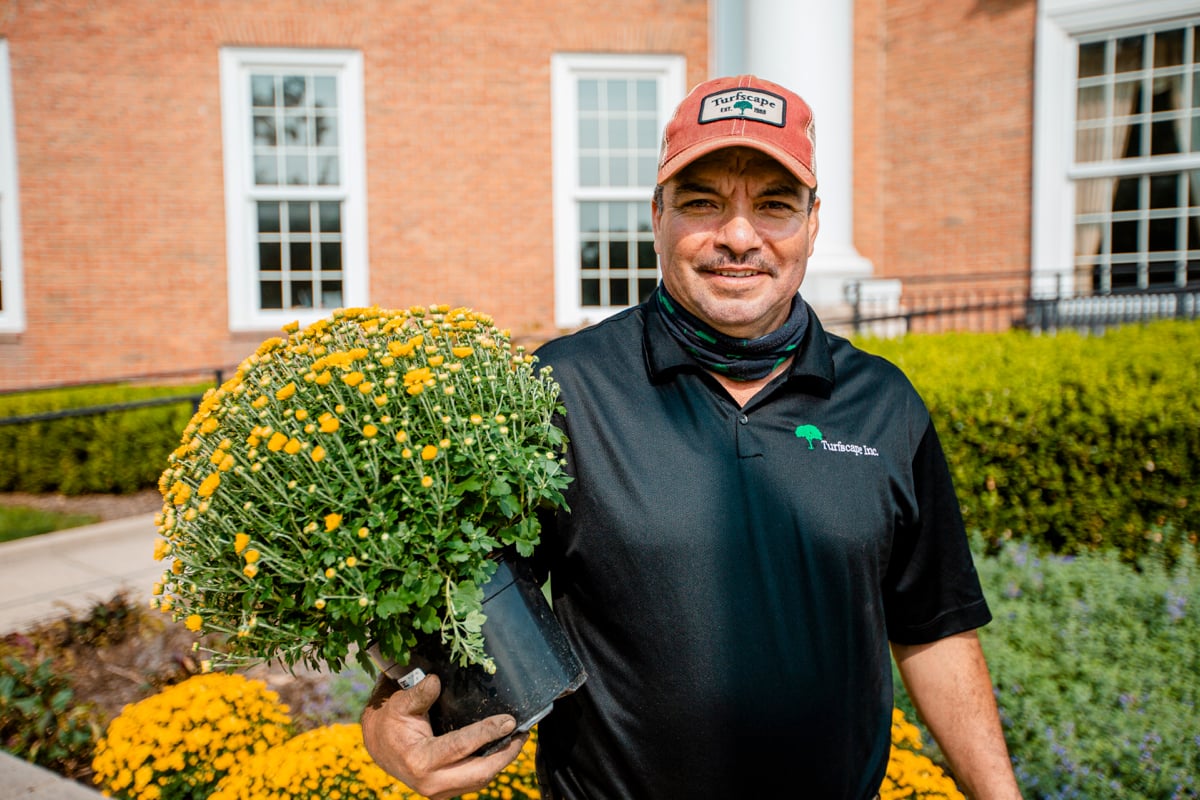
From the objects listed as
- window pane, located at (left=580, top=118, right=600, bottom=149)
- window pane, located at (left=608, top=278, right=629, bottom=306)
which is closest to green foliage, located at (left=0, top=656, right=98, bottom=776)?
window pane, located at (left=608, top=278, right=629, bottom=306)

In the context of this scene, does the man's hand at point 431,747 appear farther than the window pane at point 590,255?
No

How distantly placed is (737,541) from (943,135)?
36.9 ft

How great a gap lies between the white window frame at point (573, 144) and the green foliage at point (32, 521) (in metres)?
6.25

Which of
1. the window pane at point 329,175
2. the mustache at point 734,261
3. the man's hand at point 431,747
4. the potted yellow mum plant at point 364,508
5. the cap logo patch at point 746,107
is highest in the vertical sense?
the window pane at point 329,175

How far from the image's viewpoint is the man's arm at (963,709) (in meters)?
1.65

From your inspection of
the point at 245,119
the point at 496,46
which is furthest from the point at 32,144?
the point at 496,46

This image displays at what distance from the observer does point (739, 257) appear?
1557 millimetres

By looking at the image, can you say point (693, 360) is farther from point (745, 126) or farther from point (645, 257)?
point (645, 257)

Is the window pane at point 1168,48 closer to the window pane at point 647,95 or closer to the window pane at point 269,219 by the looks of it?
the window pane at point 647,95

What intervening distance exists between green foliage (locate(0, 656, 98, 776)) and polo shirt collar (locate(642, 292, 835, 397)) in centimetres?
290

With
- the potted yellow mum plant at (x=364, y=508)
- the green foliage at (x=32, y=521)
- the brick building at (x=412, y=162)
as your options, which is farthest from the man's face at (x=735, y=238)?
the brick building at (x=412, y=162)

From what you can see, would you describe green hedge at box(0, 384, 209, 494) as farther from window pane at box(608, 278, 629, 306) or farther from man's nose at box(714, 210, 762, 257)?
man's nose at box(714, 210, 762, 257)

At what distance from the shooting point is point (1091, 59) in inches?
414

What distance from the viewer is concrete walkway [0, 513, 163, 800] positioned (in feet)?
15.8
